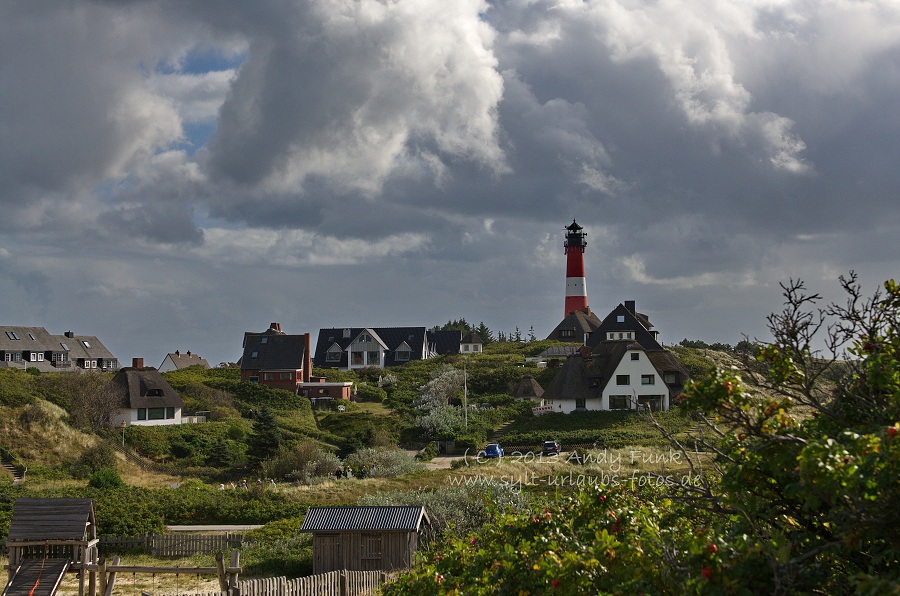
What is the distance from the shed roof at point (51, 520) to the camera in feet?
72.9

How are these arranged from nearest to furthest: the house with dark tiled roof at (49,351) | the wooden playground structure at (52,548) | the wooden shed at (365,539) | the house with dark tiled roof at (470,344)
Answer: the wooden playground structure at (52,548) < the wooden shed at (365,539) < the house with dark tiled roof at (49,351) < the house with dark tiled roof at (470,344)

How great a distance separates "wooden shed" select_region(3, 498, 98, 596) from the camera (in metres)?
21.6

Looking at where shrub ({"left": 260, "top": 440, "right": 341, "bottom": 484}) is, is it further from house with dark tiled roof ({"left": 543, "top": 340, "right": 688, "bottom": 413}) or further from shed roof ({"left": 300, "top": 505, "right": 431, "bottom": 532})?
house with dark tiled roof ({"left": 543, "top": 340, "right": 688, "bottom": 413})

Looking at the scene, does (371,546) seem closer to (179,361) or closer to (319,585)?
(319,585)

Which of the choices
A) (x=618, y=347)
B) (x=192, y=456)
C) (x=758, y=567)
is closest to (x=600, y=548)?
Result: (x=758, y=567)

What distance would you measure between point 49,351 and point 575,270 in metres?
57.7

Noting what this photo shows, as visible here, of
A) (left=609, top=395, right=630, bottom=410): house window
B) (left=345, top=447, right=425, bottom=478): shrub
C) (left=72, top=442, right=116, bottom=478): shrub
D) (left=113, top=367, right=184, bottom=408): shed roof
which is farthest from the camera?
(left=609, top=395, right=630, bottom=410): house window

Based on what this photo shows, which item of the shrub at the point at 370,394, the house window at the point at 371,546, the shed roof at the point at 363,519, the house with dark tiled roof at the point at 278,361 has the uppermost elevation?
the house with dark tiled roof at the point at 278,361

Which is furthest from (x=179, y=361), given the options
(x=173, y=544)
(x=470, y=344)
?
(x=173, y=544)

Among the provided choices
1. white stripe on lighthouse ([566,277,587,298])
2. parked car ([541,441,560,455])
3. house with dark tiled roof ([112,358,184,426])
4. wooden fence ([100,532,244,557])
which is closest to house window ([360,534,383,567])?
wooden fence ([100,532,244,557])

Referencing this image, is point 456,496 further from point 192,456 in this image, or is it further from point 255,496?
point 192,456

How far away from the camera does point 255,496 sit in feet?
123

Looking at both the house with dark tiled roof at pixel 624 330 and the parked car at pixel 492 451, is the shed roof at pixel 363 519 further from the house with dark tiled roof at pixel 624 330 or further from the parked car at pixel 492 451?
the house with dark tiled roof at pixel 624 330

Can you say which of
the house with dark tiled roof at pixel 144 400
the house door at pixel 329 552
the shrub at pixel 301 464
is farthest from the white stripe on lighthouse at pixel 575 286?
the house door at pixel 329 552
